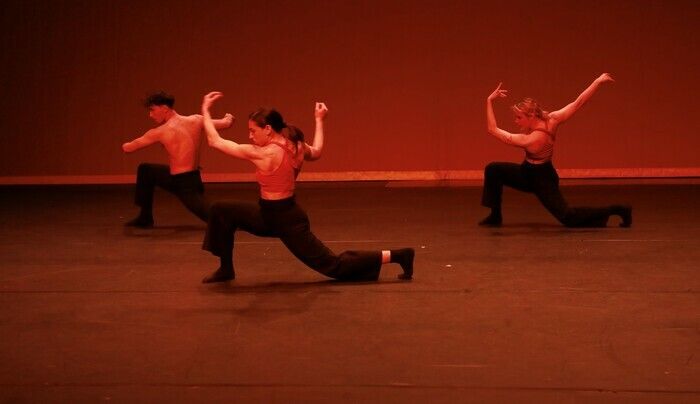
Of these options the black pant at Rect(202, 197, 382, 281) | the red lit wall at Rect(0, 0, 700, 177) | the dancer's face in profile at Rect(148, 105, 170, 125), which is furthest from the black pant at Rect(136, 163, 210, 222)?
the red lit wall at Rect(0, 0, 700, 177)

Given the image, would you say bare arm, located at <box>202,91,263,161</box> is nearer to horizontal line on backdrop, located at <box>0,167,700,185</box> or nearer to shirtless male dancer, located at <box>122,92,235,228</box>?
shirtless male dancer, located at <box>122,92,235,228</box>

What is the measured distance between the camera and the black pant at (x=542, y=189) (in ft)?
24.4

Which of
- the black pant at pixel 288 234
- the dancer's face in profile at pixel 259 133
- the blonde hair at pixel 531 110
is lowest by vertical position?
the black pant at pixel 288 234

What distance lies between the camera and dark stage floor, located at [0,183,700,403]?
153 inches

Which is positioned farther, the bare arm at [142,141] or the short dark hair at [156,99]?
the short dark hair at [156,99]

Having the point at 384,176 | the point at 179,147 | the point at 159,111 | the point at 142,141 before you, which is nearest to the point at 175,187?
the point at 179,147

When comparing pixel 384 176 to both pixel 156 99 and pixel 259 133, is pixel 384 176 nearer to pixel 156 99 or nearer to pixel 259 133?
pixel 156 99

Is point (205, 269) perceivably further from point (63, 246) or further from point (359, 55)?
point (359, 55)

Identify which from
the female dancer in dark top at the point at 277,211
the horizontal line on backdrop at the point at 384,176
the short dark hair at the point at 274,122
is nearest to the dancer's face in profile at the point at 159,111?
the female dancer in dark top at the point at 277,211

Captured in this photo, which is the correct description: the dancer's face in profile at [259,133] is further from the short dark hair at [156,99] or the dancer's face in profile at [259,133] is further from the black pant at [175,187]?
the short dark hair at [156,99]

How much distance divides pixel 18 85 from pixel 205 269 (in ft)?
20.1

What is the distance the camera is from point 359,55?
1126cm

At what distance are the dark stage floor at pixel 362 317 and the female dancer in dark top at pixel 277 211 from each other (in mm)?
129

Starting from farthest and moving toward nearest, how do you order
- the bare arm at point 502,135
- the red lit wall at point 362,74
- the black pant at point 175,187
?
1. the red lit wall at point 362,74
2. the black pant at point 175,187
3. the bare arm at point 502,135
